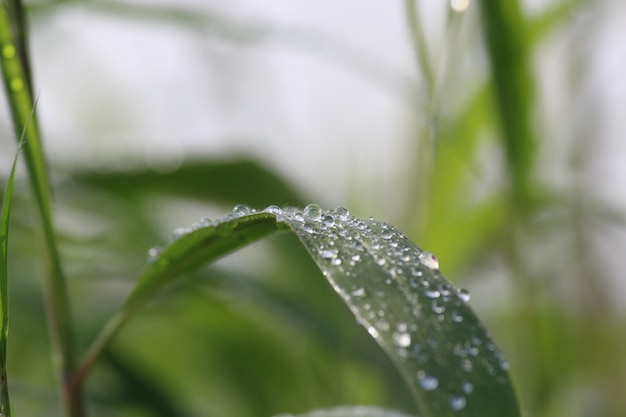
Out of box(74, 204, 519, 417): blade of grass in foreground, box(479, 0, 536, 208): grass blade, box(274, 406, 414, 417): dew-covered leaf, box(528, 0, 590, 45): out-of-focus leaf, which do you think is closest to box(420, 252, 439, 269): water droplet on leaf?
box(74, 204, 519, 417): blade of grass in foreground

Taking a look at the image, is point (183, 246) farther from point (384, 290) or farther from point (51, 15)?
point (51, 15)

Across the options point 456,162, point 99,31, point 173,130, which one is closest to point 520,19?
point 456,162

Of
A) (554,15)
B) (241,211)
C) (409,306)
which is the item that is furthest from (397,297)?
(554,15)

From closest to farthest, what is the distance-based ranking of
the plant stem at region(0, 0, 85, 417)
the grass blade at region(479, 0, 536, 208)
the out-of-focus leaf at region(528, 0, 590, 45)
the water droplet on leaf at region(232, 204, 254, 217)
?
the water droplet on leaf at region(232, 204, 254, 217), the plant stem at region(0, 0, 85, 417), the grass blade at region(479, 0, 536, 208), the out-of-focus leaf at region(528, 0, 590, 45)

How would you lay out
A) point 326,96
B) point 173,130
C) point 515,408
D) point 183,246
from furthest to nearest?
point 326,96 → point 173,130 → point 183,246 → point 515,408

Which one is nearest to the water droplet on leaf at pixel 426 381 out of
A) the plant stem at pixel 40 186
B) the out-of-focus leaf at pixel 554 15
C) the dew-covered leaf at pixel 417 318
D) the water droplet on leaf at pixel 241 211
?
the dew-covered leaf at pixel 417 318

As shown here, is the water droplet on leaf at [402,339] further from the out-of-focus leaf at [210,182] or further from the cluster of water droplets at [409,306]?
the out-of-focus leaf at [210,182]

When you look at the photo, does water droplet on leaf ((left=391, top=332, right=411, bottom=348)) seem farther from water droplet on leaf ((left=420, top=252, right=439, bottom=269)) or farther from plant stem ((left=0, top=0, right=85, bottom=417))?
plant stem ((left=0, top=0, right=85, bottom=417))

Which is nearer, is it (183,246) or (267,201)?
(183,246)
